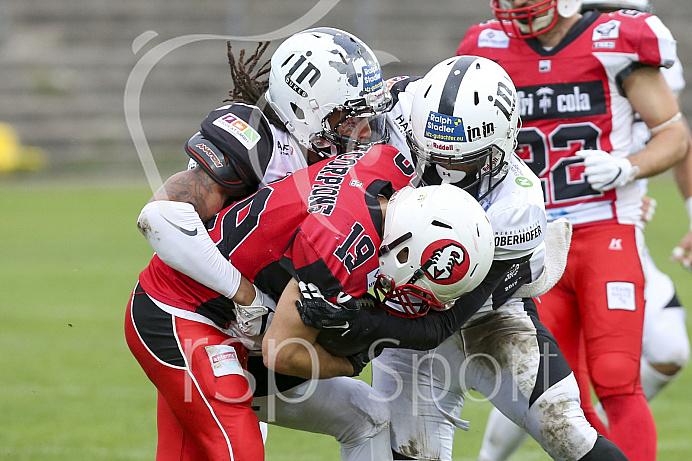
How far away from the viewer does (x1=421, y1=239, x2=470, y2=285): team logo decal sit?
115 inches

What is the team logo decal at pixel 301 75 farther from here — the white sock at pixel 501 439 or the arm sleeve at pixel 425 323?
the white sock at pixel 501 439

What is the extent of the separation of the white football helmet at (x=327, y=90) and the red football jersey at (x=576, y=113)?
1.23 meters

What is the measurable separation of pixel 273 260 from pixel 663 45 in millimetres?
2158

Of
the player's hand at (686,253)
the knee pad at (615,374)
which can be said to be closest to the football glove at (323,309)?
the knee pad at (615,374)

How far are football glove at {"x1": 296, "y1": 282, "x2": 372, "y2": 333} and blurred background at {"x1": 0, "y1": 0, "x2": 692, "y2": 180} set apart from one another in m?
15.7

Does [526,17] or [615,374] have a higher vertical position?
[526,17]

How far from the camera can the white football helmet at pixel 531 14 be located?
14.0 ft

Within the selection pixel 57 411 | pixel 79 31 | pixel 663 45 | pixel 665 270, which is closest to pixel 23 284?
pixel 57 411

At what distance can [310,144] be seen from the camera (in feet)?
11.3

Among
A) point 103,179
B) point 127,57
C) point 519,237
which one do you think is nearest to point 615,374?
point 519,237

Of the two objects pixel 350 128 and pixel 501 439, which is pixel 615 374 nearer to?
pixel 501 439

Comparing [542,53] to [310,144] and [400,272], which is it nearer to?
[310,144]

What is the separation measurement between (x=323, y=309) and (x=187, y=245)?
520mm

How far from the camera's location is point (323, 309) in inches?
114
